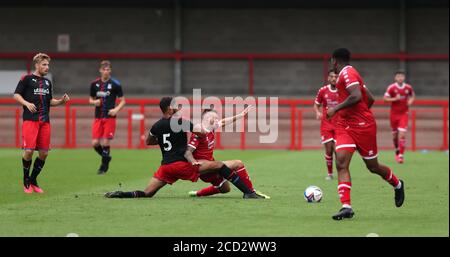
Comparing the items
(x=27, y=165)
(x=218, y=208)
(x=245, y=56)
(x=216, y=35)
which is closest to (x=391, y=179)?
(x=218, y=208)

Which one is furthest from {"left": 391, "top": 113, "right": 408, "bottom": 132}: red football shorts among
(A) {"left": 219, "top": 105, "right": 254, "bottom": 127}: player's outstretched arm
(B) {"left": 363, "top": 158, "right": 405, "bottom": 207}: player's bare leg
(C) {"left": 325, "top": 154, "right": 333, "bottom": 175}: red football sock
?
(B) {"left": 363, "top": 158, "right": 405, "bottom": 207}: player's bare leg

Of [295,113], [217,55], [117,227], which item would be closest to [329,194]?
[117,227]

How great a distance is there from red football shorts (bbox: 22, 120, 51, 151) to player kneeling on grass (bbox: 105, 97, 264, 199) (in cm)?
191

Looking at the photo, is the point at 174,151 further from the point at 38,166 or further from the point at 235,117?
the point at 38,166

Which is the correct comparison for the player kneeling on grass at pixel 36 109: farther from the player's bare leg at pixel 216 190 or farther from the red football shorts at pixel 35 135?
the player's bare leg at pixel 216 190

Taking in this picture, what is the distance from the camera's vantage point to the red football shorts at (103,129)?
2119cm

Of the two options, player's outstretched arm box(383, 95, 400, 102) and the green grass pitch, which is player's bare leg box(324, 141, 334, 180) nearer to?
the green grass pitch

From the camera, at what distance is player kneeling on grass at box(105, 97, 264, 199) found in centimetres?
1473

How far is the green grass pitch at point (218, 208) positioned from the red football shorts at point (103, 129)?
85 cm

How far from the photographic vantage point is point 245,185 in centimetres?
1504

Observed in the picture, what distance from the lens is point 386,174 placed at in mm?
13195

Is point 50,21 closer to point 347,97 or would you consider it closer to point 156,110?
point 156,110
